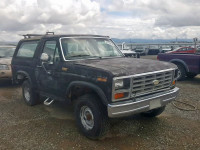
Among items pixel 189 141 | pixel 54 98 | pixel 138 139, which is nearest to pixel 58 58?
pixel 54 98

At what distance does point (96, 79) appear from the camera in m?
3.72

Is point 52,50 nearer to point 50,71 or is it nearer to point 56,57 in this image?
point 56,57

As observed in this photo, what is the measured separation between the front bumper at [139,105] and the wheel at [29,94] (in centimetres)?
317

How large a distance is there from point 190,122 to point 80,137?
2538 mm

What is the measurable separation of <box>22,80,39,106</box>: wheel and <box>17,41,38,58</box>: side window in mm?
796

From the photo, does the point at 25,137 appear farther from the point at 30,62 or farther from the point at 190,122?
the point at 190,122

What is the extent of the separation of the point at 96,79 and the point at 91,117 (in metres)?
0.84

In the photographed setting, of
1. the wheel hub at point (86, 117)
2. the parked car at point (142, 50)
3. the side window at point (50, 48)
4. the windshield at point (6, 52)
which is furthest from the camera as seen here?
the parked car at point (142, 50)

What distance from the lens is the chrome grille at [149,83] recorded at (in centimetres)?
375

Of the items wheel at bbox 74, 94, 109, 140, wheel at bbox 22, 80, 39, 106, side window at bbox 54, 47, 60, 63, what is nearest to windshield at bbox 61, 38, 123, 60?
side window at bbox 54, 47, 60, 63

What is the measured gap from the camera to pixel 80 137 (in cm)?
423

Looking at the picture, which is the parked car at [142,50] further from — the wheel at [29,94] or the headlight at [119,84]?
the headlight at [119,84]

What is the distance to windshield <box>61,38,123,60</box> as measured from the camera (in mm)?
4707

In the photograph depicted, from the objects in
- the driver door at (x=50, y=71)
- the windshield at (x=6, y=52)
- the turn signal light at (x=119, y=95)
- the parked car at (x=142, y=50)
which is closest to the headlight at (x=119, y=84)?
the turn signal light at (x=119, y=95)
